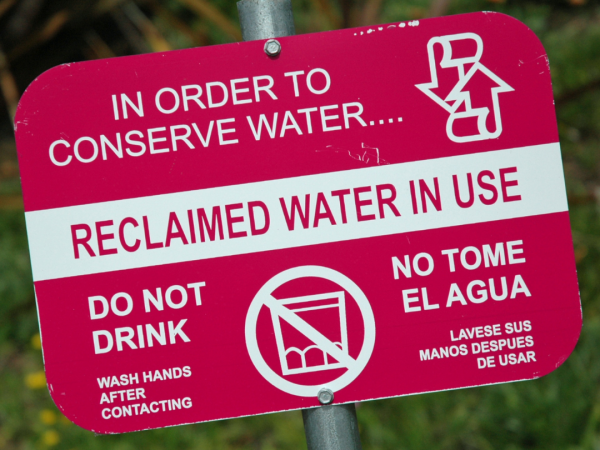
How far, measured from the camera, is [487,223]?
869 millimetres

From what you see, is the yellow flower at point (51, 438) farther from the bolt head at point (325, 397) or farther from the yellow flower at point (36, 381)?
the bolt head at point (325, 397)

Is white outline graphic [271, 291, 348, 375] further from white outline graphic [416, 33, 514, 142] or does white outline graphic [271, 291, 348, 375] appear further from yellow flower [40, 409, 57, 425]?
yellow flower [40, 409, 57, 425]

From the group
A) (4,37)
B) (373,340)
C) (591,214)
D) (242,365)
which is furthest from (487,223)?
(4,37)

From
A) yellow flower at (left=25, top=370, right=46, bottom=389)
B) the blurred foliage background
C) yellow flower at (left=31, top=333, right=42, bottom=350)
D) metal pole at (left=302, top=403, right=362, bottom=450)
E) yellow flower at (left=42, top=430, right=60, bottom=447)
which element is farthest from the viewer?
yellow flower at (left=31, top=333, right=42, bottom=350)

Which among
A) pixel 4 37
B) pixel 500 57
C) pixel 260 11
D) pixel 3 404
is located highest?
pixel 4 37

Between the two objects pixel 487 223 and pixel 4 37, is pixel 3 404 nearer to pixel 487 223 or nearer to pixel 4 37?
pixel 4 37

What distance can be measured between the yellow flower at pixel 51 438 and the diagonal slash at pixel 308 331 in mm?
1637

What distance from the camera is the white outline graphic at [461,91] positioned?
87 centimetres

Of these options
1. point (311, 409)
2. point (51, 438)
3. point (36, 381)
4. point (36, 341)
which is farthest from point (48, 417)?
point (311, 409)

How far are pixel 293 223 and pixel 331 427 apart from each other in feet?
1.06

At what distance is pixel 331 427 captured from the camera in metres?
0.85

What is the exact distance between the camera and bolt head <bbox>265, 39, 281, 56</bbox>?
2.82 ft

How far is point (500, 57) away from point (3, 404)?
7.52 feet

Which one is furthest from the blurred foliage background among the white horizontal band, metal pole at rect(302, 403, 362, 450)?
metal pole at rect(302, 403, 362, 450)
